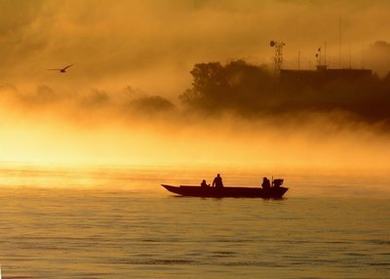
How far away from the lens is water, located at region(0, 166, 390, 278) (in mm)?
84188

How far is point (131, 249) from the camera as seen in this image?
95875 mm

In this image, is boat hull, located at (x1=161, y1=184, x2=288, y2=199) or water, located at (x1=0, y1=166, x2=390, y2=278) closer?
water, located at (x1=0, y1=166, x2=390, y2=278)

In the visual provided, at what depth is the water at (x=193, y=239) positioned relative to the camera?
84.2 metres

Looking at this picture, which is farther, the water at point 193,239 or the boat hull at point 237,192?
the boat hull at point 237,192

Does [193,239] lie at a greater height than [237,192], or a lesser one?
lesser

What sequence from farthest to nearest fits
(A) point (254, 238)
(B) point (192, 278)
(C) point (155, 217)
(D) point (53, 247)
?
(C) point (155, 217), (A) point (254, 238), (D) point (53, 247), (B) point (192, 278)

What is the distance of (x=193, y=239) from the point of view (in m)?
106

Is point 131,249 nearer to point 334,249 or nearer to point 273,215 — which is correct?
point 334,249

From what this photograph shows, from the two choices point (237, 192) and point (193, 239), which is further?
point (237, 192)

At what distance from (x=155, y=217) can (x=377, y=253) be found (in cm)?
3822

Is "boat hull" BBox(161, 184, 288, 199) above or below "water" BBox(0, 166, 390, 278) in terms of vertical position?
above

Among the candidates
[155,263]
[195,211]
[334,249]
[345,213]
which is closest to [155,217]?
[195,211]

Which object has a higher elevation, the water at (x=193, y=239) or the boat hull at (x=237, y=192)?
the boat hull at (x=237, y=192)

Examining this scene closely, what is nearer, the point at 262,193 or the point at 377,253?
the point at 377,253
